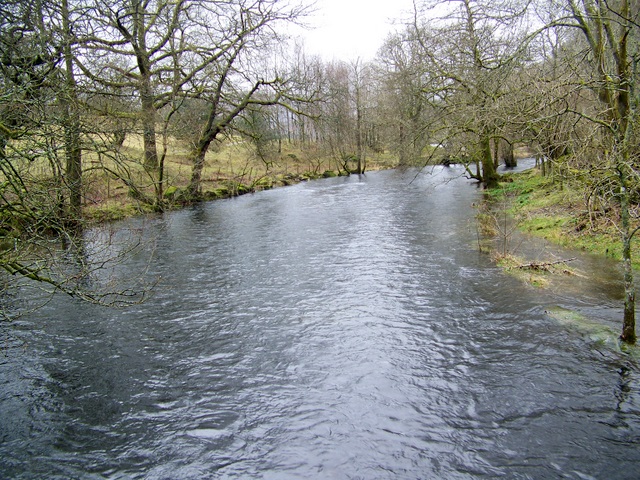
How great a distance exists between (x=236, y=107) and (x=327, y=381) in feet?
75.3

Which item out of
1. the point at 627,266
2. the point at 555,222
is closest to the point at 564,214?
the point at 555,222

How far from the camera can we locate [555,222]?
50.3ft

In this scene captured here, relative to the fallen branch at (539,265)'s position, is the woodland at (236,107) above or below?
above

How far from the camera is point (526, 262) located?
39.1ft

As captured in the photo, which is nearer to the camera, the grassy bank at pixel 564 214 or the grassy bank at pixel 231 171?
the grassy bank at pixel 564 214

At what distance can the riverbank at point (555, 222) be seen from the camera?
1140 cm

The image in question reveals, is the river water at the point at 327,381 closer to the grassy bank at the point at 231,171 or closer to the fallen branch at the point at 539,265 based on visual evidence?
the fallen branch at the point at 539,265

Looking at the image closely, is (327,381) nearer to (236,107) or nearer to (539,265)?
(539,265)

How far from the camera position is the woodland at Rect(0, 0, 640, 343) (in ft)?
21.0

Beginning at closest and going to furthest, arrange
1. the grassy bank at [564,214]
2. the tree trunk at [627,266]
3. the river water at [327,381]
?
the river water at [327,381] < the tree trunk at [627,266] < the grassy bank at [564,214]

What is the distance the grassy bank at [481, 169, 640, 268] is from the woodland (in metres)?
0.29

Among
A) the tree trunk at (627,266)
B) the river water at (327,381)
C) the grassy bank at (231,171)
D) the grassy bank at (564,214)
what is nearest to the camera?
the river water at (327,381)

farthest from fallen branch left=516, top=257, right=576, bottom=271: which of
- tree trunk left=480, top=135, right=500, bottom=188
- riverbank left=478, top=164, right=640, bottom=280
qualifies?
tree trunk left=480, top=135, right=500, bottom=188

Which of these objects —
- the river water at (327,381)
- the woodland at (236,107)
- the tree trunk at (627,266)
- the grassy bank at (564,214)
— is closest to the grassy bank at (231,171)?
the woodland at (236,107)
